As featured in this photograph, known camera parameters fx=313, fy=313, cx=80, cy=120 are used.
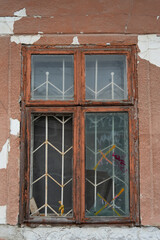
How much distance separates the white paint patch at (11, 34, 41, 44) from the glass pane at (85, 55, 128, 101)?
476mm

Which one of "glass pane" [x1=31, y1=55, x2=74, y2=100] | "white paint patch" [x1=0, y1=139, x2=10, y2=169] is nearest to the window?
"glass pane" [x1=31, y1=55, x2=74, y2=100]

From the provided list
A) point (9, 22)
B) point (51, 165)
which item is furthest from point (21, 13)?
point (51, 165)

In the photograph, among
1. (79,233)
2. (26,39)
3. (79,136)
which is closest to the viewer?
(79,233)

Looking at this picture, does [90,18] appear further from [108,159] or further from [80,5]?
[108,159]

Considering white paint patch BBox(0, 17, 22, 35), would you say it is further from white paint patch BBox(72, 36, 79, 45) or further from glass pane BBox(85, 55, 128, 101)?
glass pane BBox(85, 55, 128, 101)

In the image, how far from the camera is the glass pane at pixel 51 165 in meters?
2.68

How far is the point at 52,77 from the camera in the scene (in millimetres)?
2791

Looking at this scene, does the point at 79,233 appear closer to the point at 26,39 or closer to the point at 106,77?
the point at 106,77

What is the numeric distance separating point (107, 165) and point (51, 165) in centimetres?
48

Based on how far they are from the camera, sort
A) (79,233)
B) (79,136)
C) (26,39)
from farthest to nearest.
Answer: (26,39)
(79,136)
(79,233)

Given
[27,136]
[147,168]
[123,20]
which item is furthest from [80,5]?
[147,168]

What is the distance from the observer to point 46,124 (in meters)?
2.76

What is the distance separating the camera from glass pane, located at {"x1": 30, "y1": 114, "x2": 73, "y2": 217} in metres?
2.68

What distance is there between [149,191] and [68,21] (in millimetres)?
1624
